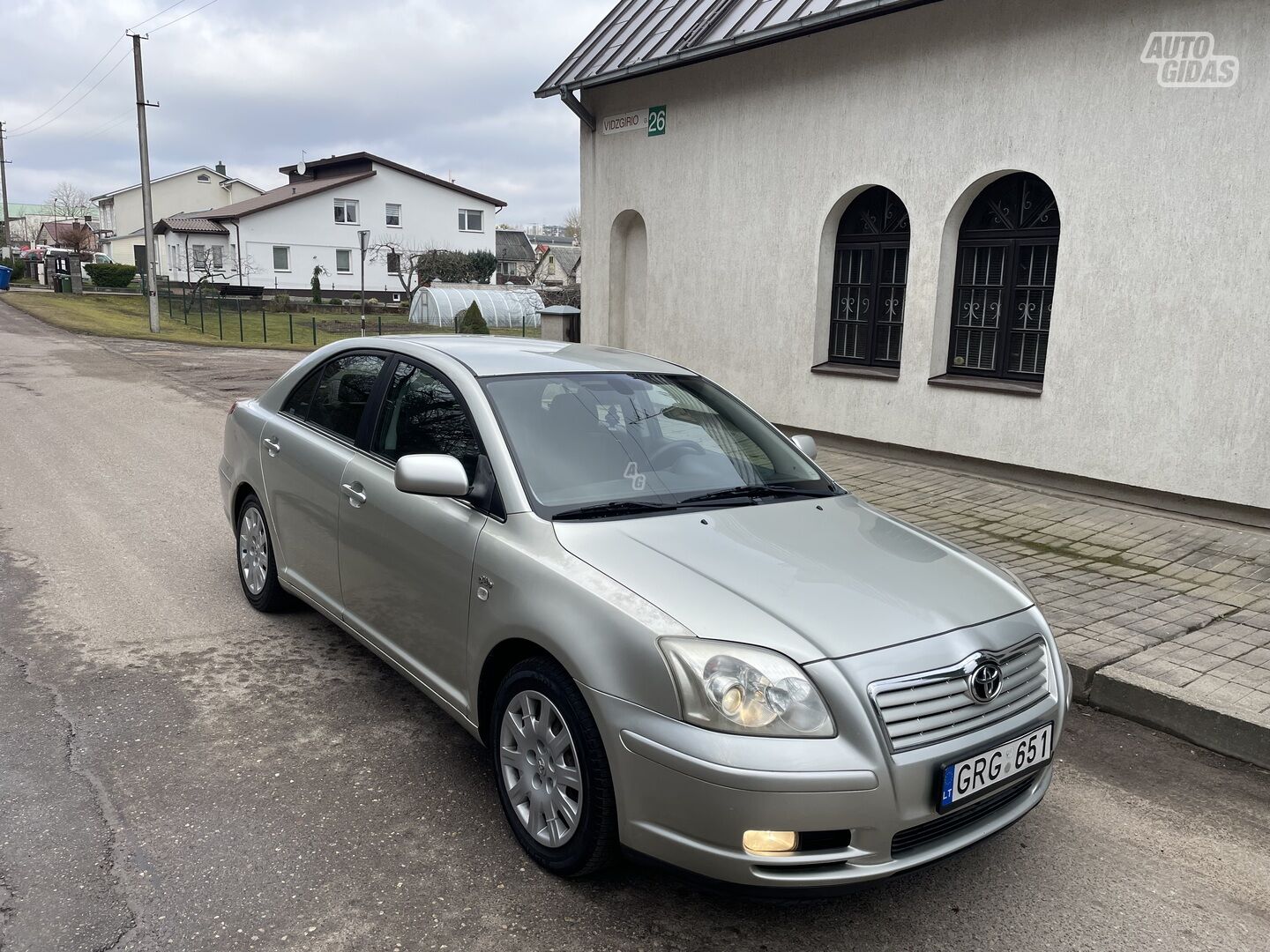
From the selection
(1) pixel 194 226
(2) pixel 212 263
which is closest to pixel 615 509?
(2) pixel 212 263

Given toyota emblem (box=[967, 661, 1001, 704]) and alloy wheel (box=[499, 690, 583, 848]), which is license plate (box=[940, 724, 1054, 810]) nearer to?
toyota emblem (box=[967, 661, 1001, 704])

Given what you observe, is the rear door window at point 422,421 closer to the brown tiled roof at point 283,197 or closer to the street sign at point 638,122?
the street sign at point 638,122

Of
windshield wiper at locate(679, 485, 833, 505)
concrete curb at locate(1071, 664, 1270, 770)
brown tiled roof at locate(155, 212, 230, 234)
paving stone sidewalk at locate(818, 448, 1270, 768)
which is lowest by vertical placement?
concrete curb at locate(1071, 664, 1270, 770)

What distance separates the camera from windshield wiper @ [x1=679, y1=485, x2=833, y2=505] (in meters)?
3.59

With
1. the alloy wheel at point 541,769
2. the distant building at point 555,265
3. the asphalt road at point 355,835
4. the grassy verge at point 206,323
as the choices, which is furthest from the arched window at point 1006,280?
the distant building at point 555,265

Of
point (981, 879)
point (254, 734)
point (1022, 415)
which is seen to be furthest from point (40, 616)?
point (1022, 415)

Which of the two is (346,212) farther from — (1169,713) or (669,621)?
(669,621)

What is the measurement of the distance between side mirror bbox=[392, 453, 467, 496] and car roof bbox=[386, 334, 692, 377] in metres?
0.63

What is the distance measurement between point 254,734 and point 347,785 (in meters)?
0.63

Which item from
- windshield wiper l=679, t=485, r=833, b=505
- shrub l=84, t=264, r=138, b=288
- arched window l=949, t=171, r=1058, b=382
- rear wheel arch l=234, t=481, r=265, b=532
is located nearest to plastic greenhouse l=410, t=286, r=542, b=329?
shrub l=84, t=264, r=138, b=288

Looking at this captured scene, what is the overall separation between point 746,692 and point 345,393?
281cm

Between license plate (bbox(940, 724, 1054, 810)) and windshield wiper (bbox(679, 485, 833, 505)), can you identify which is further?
windshield wiper (bbox(679, 485, 833, 505))

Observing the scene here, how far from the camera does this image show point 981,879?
3.08 meters

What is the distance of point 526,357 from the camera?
4.19 m
